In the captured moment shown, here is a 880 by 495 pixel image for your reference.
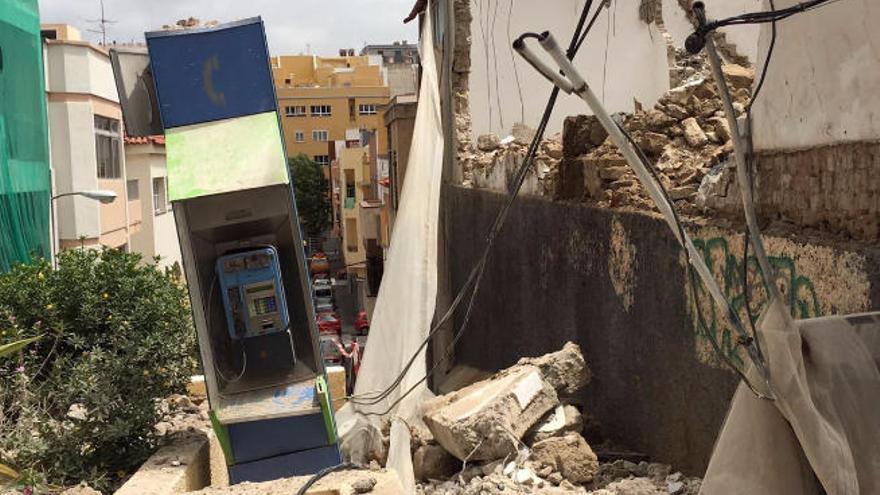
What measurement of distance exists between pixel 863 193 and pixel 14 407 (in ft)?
18.3

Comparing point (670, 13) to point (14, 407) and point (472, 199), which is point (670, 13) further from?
point (14, 407)

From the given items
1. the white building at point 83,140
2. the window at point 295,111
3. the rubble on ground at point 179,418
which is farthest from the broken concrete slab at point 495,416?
the window at point 295,111

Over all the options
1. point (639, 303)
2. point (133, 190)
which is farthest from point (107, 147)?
point (639, 303)

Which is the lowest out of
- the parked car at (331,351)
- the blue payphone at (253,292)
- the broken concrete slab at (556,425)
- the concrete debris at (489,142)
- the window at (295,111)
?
the parked car at (331,351)

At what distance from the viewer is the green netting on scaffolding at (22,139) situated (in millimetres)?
15906

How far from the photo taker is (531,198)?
35.0ft

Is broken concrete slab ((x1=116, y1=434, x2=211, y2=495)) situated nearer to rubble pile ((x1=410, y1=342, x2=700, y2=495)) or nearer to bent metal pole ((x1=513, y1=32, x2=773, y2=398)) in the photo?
rubble pile ((x1=410, y1=342, x2=700, y2=495))

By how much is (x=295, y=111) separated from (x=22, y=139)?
163 feet

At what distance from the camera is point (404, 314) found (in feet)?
33.2

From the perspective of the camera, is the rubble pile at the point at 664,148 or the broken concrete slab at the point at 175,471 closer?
the broken concrete slab at the point at 175,471

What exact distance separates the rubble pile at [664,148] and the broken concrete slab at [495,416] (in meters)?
1.51

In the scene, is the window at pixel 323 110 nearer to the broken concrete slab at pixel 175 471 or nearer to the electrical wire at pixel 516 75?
the electrical wire at pixel 516 75

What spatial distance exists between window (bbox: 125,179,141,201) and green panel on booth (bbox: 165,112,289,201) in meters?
18.8

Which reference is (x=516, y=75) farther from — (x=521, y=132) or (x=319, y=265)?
(x=319, y=265)
